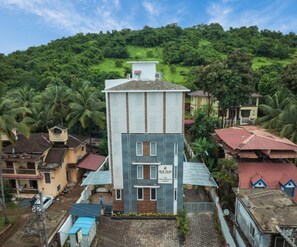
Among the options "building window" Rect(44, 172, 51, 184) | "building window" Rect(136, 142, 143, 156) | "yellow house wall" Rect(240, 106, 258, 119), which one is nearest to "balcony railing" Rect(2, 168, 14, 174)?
"building window" Rect(44, 172, 51, 184)

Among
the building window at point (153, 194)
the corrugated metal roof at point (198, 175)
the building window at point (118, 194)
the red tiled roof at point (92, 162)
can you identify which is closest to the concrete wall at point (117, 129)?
the building window at point (118, 194)

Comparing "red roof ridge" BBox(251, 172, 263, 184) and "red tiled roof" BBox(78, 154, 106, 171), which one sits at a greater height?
"red roof ridge" BBox(251, 172, 263, 184)

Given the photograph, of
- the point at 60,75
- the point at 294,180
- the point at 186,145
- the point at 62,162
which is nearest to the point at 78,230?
the point at 62,162

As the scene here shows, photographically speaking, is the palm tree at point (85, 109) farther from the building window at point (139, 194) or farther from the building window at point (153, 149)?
the building window at point (139, 194)

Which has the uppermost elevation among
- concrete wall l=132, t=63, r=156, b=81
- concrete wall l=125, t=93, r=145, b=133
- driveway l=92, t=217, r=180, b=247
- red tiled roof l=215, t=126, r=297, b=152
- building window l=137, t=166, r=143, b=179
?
concrete wall l=132, t=63, r=156, b=81

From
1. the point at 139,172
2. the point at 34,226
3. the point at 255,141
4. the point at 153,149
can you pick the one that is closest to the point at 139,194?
the point at 139,172

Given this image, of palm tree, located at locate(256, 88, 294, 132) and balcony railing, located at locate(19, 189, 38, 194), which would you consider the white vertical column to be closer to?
balcony railing, located at locate(19, 189, 38, 194)
